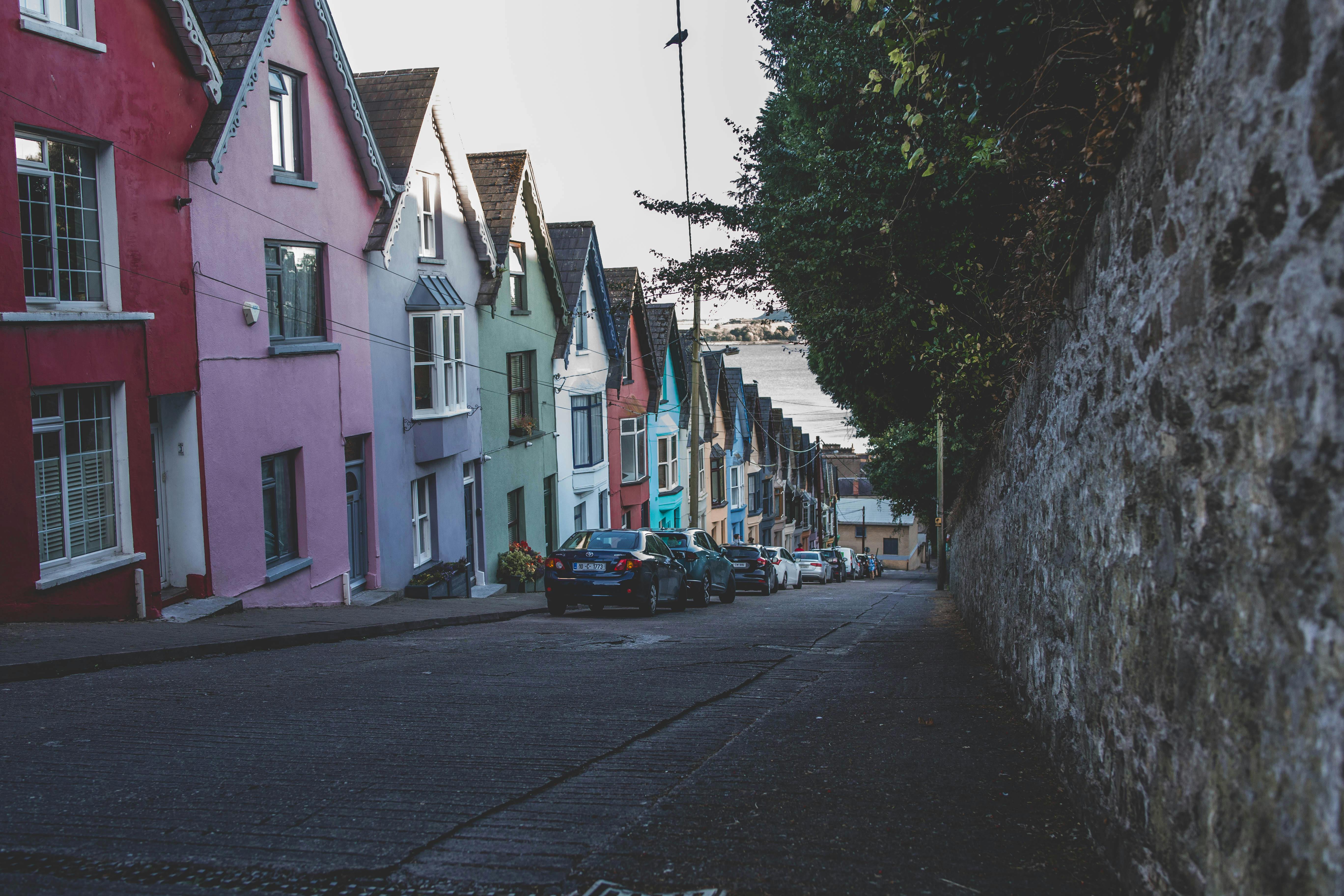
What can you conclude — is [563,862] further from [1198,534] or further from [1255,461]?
[1255,461]

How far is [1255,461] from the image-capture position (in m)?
2.86

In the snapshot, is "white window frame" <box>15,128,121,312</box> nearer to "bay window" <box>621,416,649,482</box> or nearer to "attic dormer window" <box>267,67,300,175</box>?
"attic dormer window" <box>267,67,300,175</box>

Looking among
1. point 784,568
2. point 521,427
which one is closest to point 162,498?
point 521,427

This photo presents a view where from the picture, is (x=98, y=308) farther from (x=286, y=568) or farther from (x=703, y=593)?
(x=703, y=593)

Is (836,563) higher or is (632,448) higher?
(632,448)

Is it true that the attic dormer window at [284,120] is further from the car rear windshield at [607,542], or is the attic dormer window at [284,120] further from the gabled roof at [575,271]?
the gabled roof at [575,271]

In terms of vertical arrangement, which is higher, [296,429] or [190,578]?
[296,429]

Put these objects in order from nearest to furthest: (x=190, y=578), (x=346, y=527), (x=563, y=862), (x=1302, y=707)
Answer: (x=1302, y=707)
(x=563, y=862)
(x=190, y=578)
(x=346, y=527)

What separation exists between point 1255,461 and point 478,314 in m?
23.1

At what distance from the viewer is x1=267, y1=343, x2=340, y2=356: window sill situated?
53.9ft

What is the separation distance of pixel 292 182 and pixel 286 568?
603 centimetres

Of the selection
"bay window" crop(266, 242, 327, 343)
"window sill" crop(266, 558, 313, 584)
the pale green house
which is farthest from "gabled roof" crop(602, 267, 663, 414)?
"window sill" crop(266, 558, 313, 584)

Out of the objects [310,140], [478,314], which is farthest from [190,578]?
[478,314]

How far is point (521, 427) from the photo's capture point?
89.6 feet
